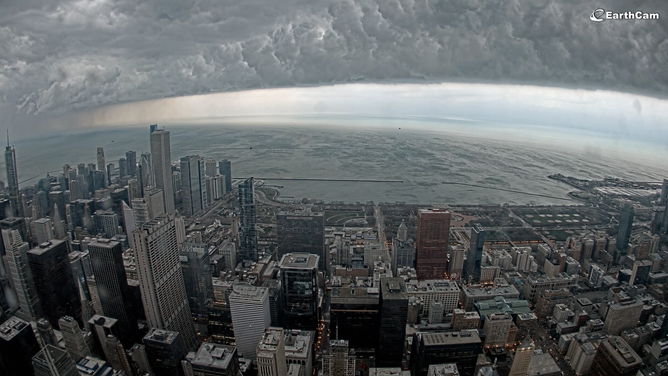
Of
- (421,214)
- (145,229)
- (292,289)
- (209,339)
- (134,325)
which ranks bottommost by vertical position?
(209,339)

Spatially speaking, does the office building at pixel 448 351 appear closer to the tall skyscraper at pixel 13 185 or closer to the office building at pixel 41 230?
the office building at pixel 41 230

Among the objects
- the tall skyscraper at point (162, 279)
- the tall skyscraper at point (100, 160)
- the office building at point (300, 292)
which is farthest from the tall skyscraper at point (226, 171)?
the office building at point (300, 292)

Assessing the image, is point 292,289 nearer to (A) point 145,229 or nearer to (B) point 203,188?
(A) point 145,229

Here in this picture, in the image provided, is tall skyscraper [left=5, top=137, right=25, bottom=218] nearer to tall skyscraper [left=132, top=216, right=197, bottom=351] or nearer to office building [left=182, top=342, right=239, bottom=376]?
tall skyscraper [left=132, top=216, right=197, bottom=351]

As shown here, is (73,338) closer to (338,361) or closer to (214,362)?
(214,362)

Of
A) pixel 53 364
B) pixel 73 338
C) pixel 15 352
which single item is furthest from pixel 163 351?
pixel 15 352

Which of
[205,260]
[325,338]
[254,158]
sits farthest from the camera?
[254,158]

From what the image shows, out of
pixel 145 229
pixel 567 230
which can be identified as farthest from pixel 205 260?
pixel 567 230
